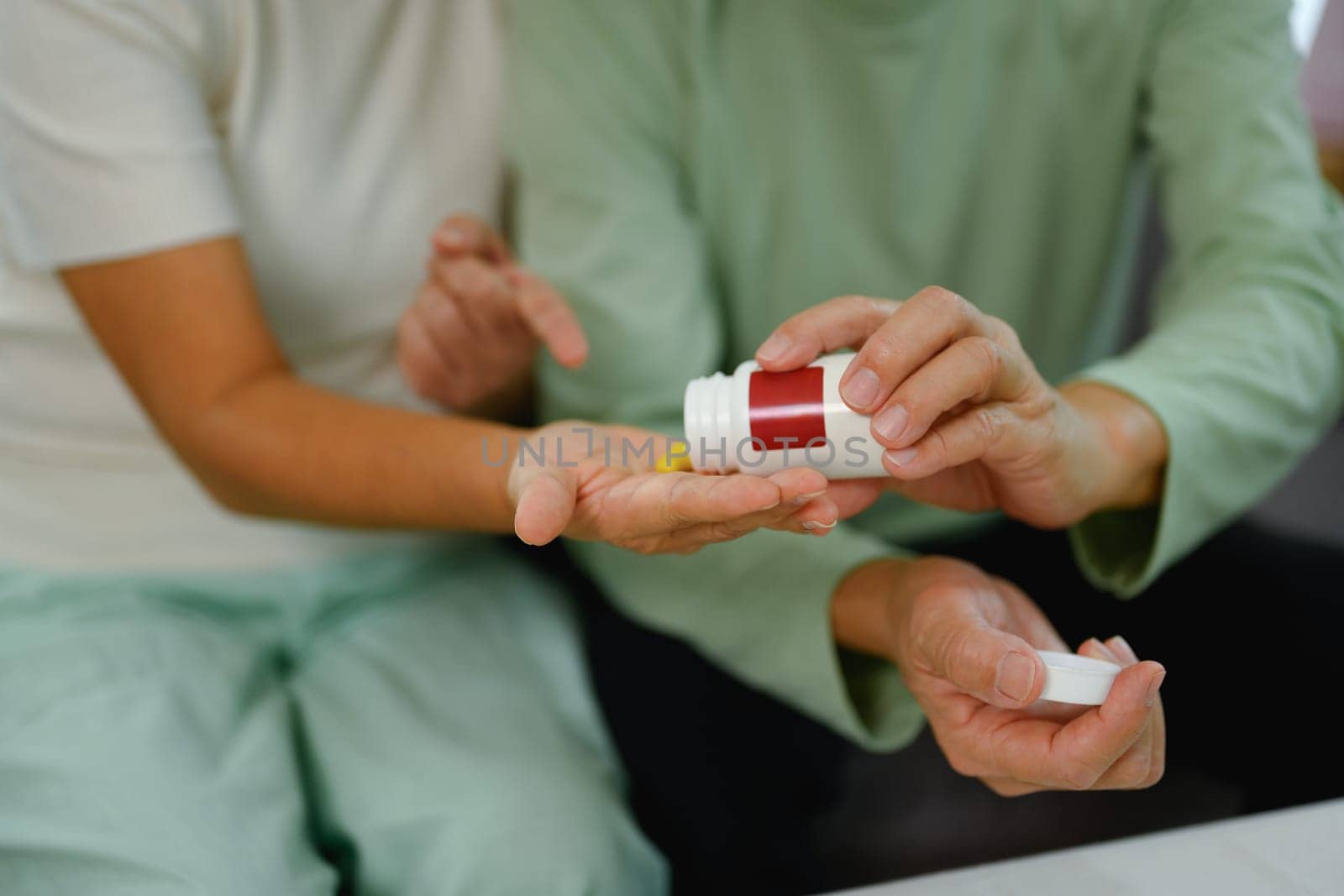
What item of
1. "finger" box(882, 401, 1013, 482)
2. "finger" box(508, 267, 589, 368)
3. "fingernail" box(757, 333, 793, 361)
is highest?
"fingernail" box(757, 333, 793, 361)

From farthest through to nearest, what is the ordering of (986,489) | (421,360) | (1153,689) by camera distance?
(421,360) → (986,489) → (1153,689)

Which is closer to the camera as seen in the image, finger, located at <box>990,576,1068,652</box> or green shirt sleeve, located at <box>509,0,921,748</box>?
finger, located at <box>990,576,1068,652</box>

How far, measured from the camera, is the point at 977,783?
465 mm

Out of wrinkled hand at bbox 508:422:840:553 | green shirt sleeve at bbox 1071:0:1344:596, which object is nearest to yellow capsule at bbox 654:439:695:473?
wrinkled hand at bbox 508:422:840:553

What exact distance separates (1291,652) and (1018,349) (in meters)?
0.28

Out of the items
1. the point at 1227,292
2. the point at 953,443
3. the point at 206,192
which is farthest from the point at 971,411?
the point at 206,192

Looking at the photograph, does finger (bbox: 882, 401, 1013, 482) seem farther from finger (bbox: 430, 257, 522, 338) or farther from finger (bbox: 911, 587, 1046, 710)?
finger (bbox: 430, 257, 522, 338)

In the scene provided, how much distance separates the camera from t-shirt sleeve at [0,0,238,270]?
43 cm

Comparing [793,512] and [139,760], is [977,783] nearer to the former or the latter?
[793,512]

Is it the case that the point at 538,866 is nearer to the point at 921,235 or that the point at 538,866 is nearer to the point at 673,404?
the point at 673,404

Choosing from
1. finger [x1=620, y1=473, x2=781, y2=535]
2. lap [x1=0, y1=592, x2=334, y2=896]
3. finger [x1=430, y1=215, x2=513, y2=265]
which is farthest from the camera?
finger [x1=430, y1=215, x2=513, y2=265]

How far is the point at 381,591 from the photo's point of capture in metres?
0.60

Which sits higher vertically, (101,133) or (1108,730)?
(101,133)

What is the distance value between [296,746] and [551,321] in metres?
0.25
